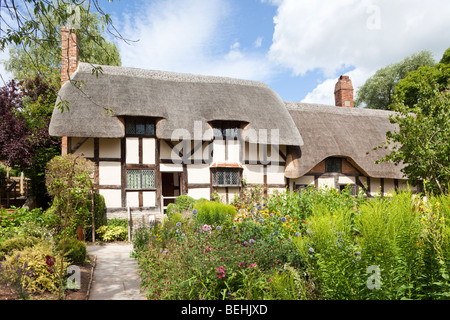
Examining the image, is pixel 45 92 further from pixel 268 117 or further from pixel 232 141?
pixel 268 117

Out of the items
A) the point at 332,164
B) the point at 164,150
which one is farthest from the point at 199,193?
the point at 332,164

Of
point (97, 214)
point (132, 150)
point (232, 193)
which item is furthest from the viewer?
point (232, 193)

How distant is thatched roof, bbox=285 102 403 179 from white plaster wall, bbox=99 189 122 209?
23.1 ft

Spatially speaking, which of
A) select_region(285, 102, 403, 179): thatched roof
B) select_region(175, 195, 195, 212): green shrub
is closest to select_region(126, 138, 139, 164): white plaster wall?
select_region(175, 195, 195, 212): green shrub

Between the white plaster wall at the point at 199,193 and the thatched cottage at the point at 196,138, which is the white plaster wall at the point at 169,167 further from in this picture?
the white plaster wall at the point at 199,193

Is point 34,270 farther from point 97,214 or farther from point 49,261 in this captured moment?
point 97,214

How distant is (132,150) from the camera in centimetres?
1208

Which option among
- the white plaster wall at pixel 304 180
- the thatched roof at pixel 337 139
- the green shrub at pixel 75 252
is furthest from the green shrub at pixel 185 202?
the white plaster wall at pixel 304 180

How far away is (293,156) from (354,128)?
451cm

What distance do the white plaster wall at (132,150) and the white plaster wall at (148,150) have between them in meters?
0.26

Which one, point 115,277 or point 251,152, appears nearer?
point 115,277

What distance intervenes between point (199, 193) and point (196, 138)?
2211mm

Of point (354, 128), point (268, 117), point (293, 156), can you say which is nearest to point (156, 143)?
point (268, 117)

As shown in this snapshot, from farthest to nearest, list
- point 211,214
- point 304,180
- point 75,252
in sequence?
point 304,180 < point 211,214 < point 75,252
